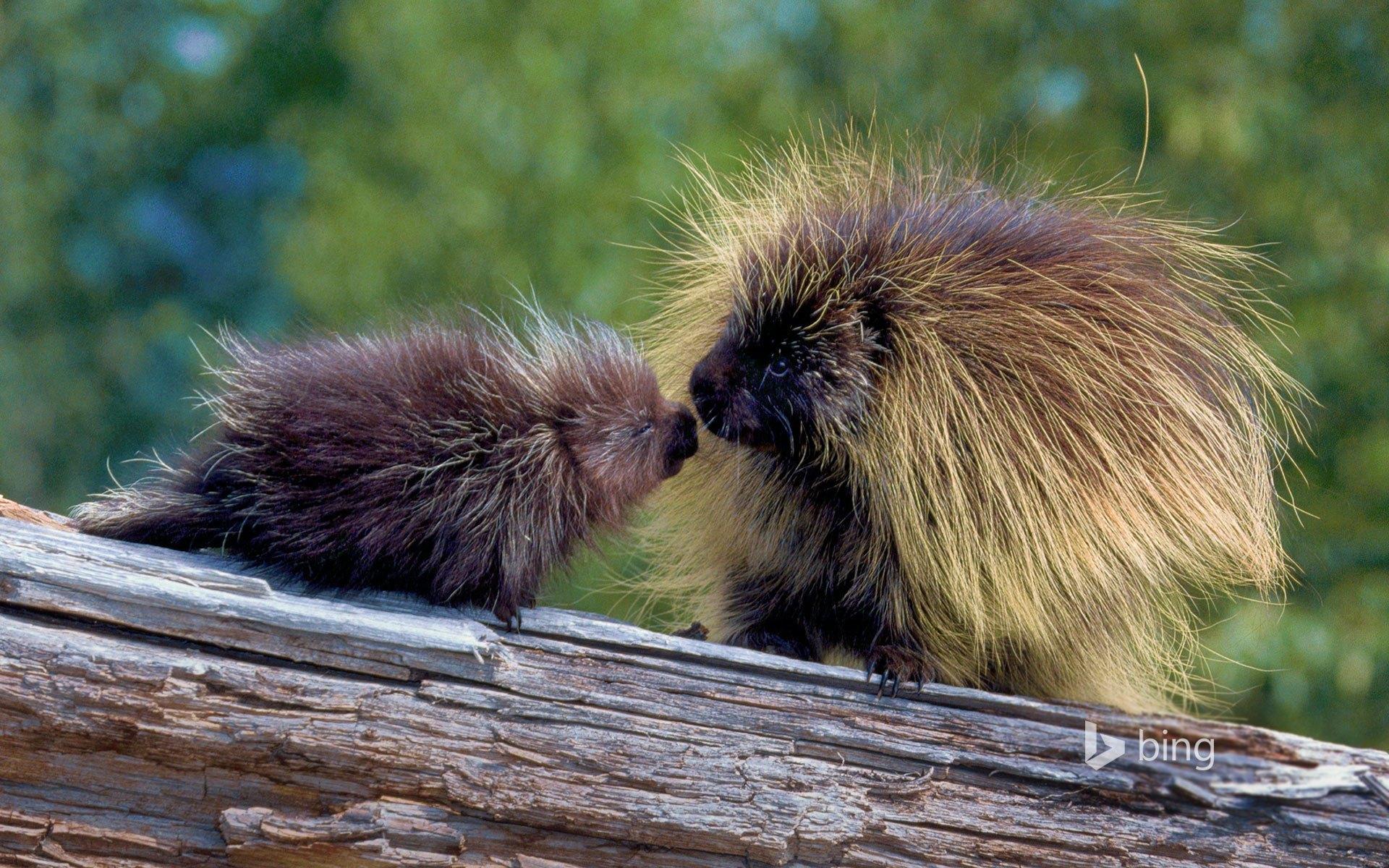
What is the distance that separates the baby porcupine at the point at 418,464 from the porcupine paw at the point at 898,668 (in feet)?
1.67

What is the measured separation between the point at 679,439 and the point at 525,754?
62 centimetres

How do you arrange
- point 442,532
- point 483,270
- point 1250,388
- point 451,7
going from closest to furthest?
point 442,532 → point 1250,388 → point 483,270 → point 451,7

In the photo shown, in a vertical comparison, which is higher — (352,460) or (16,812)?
(352,460)

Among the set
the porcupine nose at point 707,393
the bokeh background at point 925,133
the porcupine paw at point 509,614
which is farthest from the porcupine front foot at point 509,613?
the bokeh background at point 925,133

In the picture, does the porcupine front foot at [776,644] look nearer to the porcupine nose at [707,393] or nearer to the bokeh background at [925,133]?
the porcupine nose at [707,393]

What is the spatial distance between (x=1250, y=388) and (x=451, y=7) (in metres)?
5.85

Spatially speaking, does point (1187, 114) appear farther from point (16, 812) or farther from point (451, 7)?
point (16, 812)

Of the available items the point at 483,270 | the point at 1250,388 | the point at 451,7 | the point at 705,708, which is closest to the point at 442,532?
the point at 705,708

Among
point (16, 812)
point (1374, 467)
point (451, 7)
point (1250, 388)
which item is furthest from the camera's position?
point (451, 7)

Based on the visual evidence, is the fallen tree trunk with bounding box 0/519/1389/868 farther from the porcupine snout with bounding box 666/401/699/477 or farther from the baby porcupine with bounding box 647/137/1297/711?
the porcupine snout with bounding box 666/401/699/477

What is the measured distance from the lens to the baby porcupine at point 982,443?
207 cm

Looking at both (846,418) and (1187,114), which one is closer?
(846,418)

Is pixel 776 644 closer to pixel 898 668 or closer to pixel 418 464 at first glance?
pixel 898 668

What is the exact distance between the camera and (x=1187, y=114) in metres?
5.08
